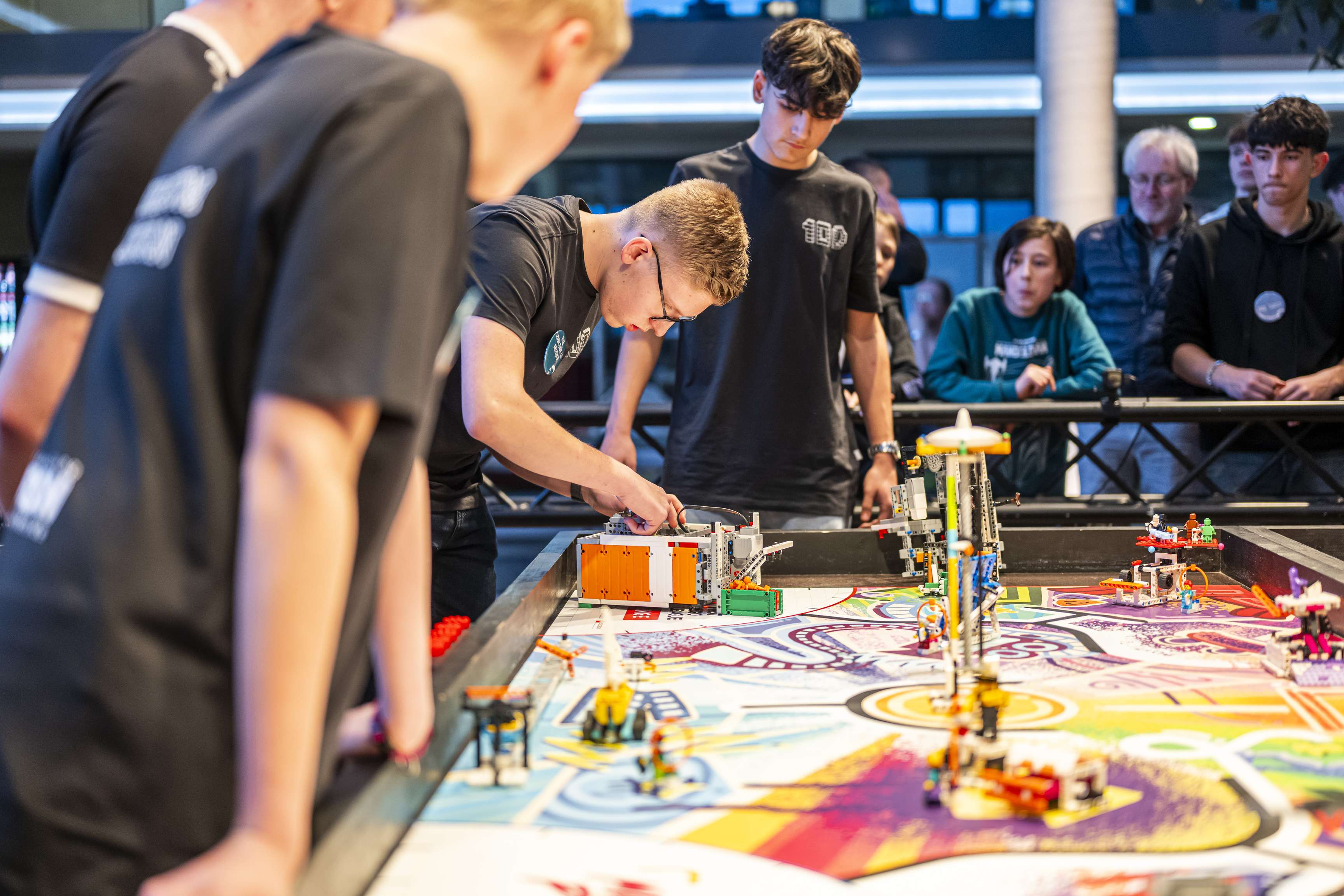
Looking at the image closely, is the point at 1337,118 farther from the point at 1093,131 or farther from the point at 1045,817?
the point at 1045,817

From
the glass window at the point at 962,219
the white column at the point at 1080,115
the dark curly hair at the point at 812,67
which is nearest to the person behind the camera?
the dark curly hair at the point at 812,67

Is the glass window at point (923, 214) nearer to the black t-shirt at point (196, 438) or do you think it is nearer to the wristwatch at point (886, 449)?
the wristwatch at point (886, 449)

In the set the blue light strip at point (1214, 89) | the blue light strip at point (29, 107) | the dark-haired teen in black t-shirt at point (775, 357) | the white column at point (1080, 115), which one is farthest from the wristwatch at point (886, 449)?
the blue light strip at point (29, 107)

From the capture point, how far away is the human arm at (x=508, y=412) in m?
1.76

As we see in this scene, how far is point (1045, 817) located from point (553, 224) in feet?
4.39

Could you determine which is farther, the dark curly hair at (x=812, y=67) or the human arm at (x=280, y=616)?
the dark curly hair at (x=812, y=67)

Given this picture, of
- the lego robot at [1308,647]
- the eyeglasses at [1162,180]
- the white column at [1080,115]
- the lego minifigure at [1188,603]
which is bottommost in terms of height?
the lego minifigure at [1188,603]

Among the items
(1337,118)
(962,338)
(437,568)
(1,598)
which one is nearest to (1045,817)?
(1,598)

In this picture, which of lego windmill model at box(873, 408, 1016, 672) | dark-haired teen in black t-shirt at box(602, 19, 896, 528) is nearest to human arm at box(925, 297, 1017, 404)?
dark-haired teen in black t-shirt at box(602, 19, 896, 528)

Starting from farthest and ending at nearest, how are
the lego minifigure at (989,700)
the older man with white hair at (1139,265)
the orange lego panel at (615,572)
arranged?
the older man with white hair at (1139,265), the orange lego panel at (615,572), the lego minifigure at (989,700)

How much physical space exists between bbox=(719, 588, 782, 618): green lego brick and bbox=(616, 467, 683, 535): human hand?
0.18m

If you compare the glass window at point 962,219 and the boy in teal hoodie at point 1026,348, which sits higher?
the glass window at point 962,219

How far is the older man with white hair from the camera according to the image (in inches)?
147

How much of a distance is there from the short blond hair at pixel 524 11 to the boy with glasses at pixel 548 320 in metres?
0.99
